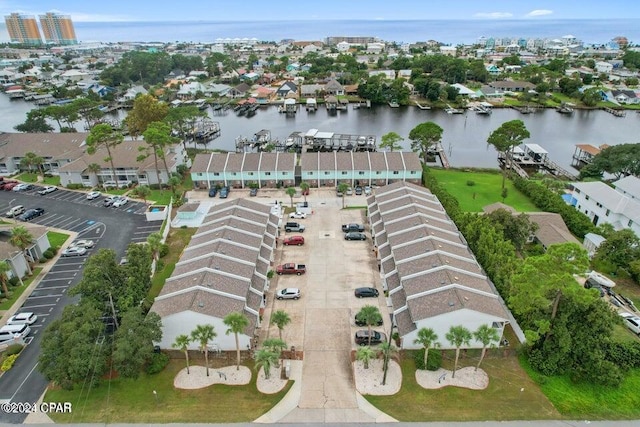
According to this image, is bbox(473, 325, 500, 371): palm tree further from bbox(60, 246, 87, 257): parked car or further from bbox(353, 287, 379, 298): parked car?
bbox(60, 246, 87, 257): parked car

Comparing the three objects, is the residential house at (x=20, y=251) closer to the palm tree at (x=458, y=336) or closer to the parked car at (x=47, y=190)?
the parked car at (x=47, y=190)

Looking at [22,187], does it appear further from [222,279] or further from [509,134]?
[509,134]

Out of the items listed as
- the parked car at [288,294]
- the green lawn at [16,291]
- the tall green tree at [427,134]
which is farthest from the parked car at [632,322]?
the green lawn at [16,291]

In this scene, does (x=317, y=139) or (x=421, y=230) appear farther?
(x=317, y=139)

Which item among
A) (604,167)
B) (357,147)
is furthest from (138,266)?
(604,167)

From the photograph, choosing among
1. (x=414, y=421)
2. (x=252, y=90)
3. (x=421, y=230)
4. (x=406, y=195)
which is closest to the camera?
(x=414, y=421)

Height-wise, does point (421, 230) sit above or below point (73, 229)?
above

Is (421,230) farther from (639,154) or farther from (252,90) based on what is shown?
(252,90)
